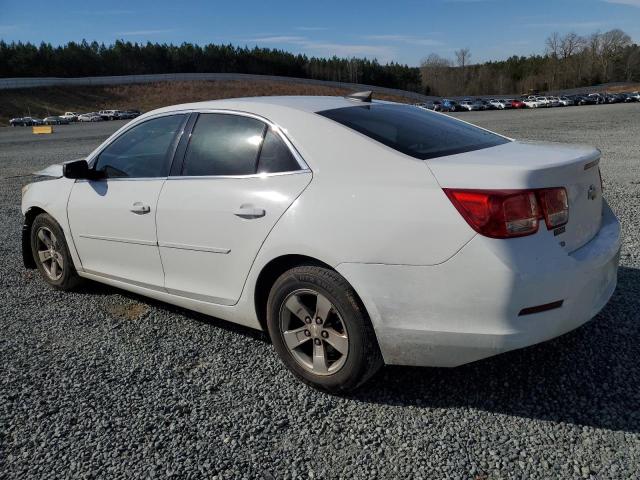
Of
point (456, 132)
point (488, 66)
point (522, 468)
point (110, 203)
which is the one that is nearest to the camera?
point (522, 468)

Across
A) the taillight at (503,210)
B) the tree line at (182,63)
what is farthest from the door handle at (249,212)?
the tree line at (182,63)

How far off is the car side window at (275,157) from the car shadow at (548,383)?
1310 millimetres

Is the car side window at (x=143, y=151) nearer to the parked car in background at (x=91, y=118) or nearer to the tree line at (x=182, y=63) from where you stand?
the parked car in background at (x=91, y=118)

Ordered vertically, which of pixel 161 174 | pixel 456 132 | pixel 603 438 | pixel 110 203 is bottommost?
pixel 603 438

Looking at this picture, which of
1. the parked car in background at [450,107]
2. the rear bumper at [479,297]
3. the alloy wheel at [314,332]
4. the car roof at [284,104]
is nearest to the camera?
the rear bumper at [479,297]

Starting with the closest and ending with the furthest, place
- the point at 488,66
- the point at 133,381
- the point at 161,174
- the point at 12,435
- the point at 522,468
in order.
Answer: the point at 522,468 → the point at 12,435 → the point at 133,381 → the point at 161,174 → the point at 488,66

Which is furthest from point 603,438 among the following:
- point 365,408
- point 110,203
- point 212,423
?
point 110,203

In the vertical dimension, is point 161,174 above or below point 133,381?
above

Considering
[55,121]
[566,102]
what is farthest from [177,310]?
[566,102]

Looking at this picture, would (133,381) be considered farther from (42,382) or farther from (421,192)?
(421,192)

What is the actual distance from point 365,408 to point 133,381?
1387 millimetres

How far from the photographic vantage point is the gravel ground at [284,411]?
2.43 m

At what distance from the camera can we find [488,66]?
465 feet

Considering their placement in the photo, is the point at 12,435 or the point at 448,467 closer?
the point at 448,467
